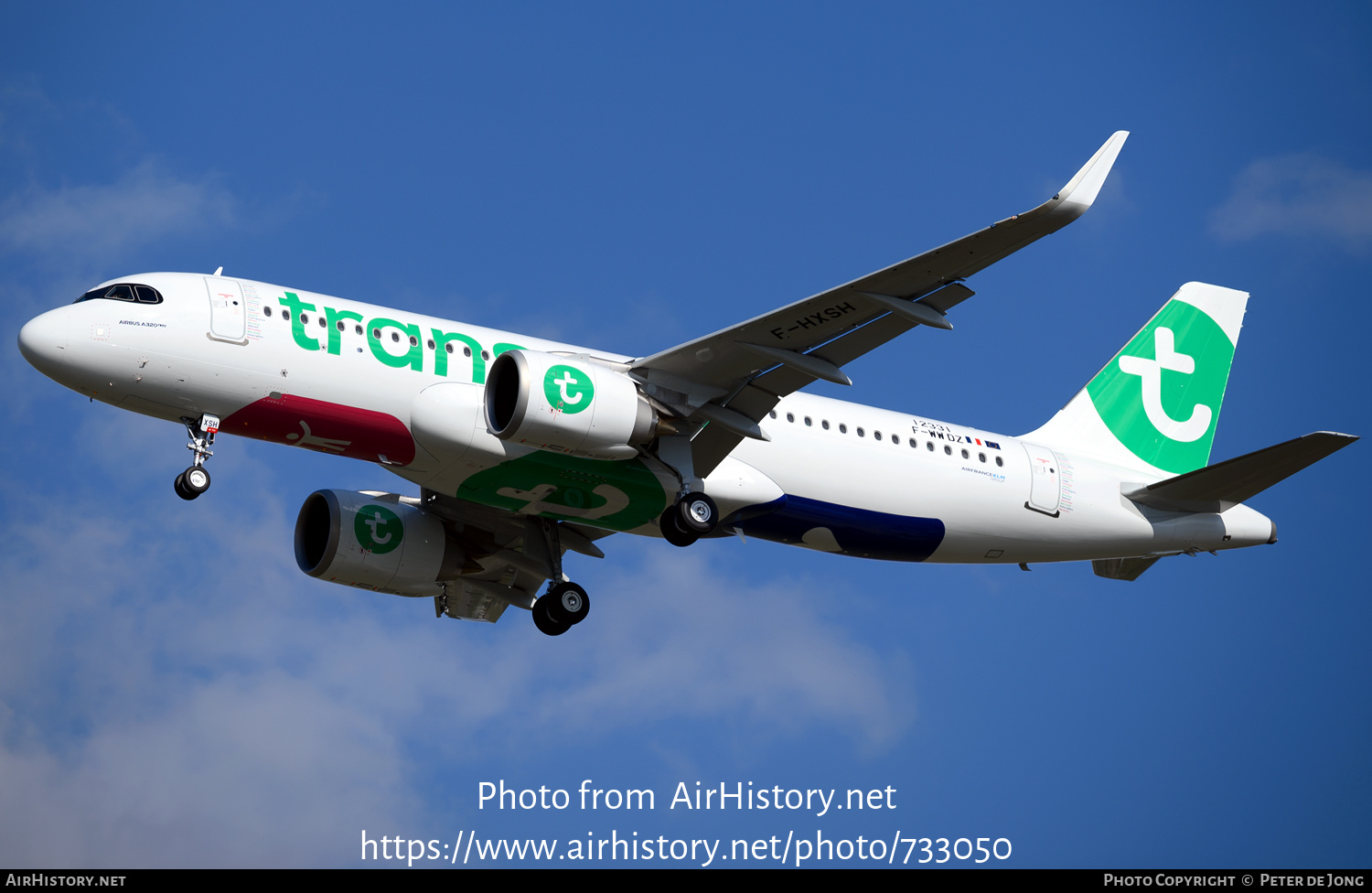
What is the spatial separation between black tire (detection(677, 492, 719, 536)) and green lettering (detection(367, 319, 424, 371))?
17.7ft

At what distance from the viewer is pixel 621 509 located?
91.8 feet

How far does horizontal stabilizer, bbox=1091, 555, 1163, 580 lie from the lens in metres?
33.4

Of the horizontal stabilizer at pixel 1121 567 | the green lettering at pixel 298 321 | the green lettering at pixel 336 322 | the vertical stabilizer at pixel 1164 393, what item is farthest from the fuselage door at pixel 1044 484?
the green lettering at pixel 298 321

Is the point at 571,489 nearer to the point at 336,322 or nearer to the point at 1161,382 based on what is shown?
the point at 336,322

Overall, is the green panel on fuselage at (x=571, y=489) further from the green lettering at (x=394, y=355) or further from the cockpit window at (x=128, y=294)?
the cockpit window at (x=128, y=294)

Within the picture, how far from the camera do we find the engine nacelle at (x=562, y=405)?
24938 millimetres

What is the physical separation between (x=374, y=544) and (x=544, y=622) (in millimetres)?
3940

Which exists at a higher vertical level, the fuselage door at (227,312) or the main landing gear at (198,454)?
the fuselage door at (227,312)

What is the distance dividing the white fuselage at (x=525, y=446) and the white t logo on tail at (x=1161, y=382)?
9.54ft

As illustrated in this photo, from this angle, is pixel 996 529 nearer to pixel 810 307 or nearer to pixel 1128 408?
pixel 1128 408

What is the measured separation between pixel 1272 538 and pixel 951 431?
784cm

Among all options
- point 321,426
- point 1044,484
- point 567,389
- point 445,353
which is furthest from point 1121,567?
point 321,426

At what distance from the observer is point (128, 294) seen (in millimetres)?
25125

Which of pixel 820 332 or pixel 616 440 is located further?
pixel 616 440
